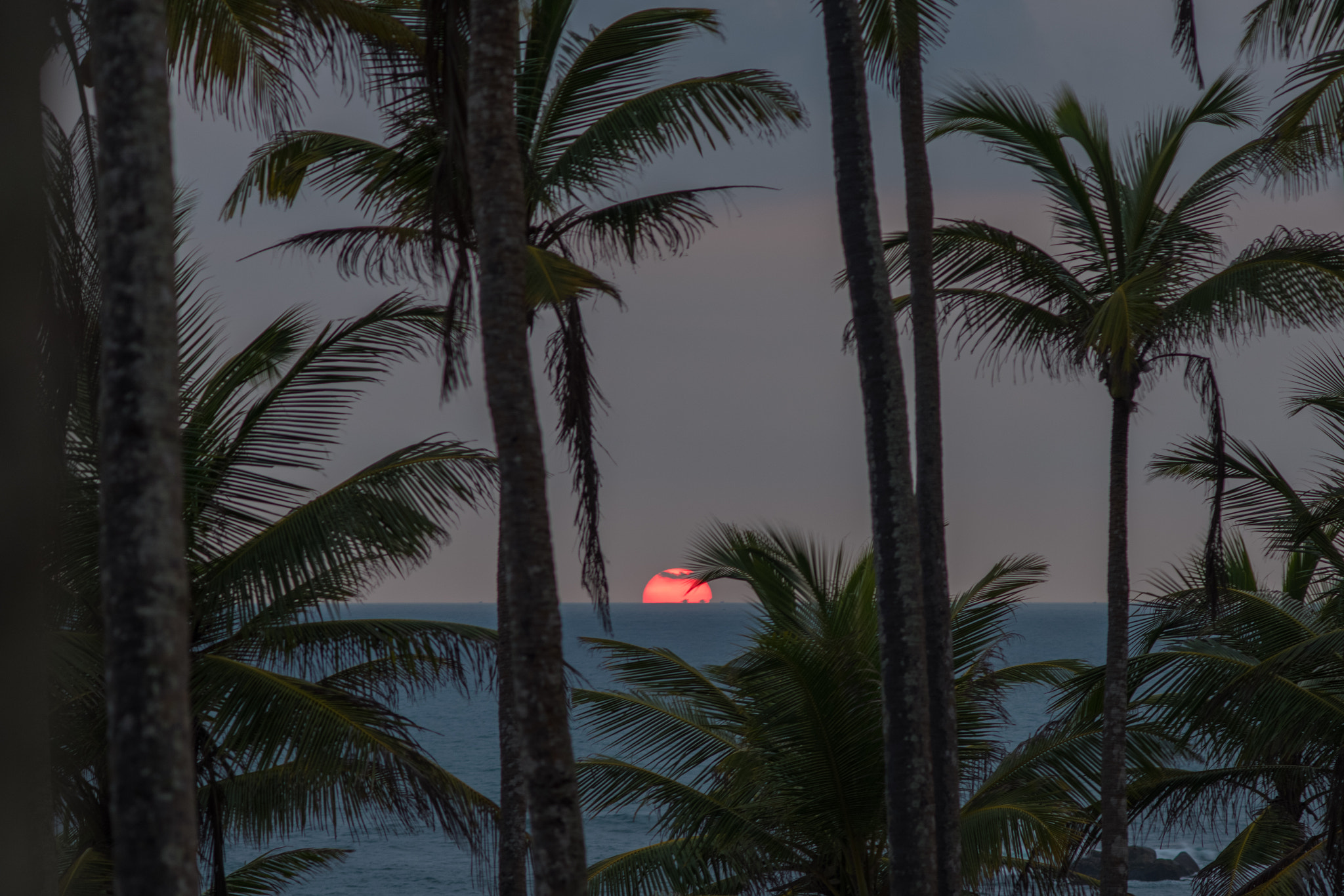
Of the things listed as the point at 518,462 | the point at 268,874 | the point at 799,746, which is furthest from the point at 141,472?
the point at 268,874

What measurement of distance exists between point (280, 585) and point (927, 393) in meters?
5.38

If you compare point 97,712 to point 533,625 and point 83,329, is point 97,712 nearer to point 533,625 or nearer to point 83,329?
point 83,329

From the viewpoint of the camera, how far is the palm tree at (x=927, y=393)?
888 centimetres

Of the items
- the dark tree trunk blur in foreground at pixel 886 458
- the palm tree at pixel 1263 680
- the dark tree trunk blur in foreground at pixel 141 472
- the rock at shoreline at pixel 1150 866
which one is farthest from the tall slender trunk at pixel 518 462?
the rock at shoreline at pixel 1150 866

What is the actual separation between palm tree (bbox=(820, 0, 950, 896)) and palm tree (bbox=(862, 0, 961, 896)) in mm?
841

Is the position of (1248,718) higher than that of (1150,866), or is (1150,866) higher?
(1248,718)

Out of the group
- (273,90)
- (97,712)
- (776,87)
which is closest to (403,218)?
(273,90)

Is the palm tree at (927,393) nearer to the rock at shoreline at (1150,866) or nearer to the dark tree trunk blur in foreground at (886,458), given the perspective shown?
the dark tree trunk blur in foreground at (886,458)

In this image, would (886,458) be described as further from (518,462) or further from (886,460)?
(518,462)

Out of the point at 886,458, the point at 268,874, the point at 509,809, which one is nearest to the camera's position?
the point at 886,458

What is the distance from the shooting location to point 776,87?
9.69 meters

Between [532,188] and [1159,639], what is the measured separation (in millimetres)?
9100

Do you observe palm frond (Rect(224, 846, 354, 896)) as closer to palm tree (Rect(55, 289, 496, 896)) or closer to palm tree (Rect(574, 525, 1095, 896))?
palm tree (Rect(55, 289, 496, 896))

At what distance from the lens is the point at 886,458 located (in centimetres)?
807
